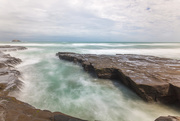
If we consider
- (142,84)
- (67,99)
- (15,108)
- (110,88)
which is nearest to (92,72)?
(110,88)

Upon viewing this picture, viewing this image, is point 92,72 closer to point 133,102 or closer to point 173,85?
point 133,102

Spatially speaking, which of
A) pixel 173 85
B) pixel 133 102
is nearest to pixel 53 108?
pixel 133 102

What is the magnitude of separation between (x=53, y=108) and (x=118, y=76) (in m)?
4.11

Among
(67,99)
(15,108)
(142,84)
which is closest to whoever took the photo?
A: (15,108)

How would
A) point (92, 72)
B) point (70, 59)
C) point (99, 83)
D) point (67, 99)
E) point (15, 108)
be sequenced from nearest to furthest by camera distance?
point (15, 108), point (67, 99), point (99, 83), point (92, 72), point (70, 59)

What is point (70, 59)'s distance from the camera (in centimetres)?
1120

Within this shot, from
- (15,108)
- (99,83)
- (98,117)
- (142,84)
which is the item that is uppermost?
(142,84)

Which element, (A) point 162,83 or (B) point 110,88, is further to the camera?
(B) point 110,88

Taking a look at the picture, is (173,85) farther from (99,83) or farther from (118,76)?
(99,83)

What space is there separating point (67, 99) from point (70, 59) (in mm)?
7346

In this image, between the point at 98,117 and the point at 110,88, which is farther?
the point at 110,88

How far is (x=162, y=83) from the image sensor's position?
148 inches

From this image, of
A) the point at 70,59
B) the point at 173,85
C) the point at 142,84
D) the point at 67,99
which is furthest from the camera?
the point at 70,59

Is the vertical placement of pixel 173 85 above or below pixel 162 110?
above
